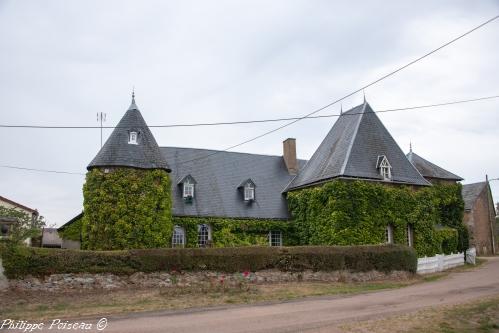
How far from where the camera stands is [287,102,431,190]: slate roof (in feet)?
92.1

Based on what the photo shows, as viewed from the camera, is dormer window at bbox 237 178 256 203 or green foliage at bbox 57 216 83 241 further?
dormer window at bbox 237 178 256 203

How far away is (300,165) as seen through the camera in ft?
118

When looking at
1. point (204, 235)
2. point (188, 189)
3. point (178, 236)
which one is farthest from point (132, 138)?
point (204, 235)

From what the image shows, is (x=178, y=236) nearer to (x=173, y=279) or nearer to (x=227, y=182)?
(x=227, y=182)

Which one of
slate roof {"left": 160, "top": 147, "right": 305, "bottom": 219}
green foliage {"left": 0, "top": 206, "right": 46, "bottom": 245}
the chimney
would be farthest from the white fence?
green foliage {"left": 0, "top": 206, "right": 46, "bottom": 245}

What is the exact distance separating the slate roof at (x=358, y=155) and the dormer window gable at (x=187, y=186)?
714cm

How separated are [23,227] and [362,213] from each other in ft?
58.1

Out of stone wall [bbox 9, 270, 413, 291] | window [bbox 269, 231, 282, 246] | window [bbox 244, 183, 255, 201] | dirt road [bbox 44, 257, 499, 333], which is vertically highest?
window [bbox 244, 183, 255, 201]

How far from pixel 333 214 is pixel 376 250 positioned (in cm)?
389

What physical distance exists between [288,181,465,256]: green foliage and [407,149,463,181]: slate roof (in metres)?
3.64

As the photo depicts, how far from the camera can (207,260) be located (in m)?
20.8

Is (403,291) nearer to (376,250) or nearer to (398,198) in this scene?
(376,250)

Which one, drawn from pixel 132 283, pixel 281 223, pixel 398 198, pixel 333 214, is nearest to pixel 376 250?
pixel 333 214

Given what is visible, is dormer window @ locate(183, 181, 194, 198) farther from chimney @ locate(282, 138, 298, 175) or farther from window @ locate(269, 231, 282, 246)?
chimney @ locate(282, 138, 298, 175)
